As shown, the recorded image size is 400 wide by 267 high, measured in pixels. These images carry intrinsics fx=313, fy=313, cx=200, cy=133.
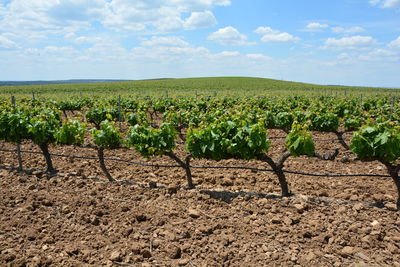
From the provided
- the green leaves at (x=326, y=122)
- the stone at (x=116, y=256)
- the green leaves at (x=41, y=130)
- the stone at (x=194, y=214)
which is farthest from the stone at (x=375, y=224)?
the green leaves at (x=41, y=130)

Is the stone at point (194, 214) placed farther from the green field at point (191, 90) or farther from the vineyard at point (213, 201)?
the green field at point (191, 90)

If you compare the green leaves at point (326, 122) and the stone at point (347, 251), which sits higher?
the green leaves at point (326, 122)

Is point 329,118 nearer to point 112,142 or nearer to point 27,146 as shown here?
point 112,142

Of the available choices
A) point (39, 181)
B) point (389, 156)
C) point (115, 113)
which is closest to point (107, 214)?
point (39, 181)

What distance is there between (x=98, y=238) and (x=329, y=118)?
806cm

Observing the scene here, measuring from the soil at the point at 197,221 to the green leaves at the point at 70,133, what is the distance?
0.76m

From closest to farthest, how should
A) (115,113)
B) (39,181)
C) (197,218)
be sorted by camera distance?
(197,218) < (39,181) < (115,113)

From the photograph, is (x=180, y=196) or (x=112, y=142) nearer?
(x=180, y=196)

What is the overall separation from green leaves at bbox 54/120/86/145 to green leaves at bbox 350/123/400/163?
5.74m

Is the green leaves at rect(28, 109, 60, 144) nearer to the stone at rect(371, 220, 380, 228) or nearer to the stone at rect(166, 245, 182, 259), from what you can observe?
the stone at rect(166, 245, 182, 259)

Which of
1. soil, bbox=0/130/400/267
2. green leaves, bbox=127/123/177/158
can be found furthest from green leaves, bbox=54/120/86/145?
green leaves, bbox=127/123/177/158

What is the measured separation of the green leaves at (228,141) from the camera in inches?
222

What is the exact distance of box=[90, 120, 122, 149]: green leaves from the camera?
22.1ft

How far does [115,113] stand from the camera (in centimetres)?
1345
